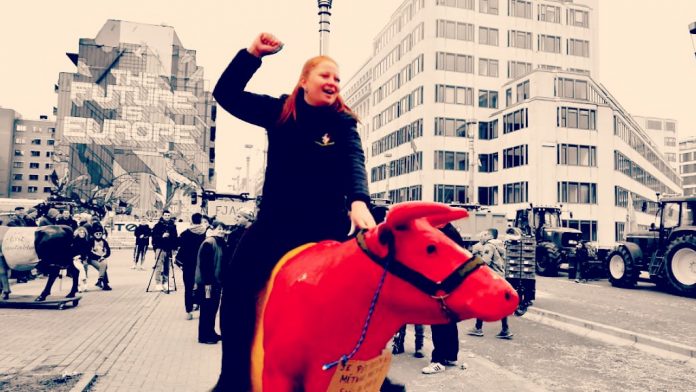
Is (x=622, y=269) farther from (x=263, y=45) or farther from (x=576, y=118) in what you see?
(x=576, y=118)

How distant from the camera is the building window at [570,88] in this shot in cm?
4375

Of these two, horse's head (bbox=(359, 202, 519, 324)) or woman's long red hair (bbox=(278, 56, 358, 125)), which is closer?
horse's head (bbox=(359, 202, 519, 324))

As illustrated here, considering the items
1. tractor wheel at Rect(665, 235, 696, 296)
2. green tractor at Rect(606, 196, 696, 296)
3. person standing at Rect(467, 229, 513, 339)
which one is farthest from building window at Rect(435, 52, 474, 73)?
person standing at Rect(467, 229, 513, 339)

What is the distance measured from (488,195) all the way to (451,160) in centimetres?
496

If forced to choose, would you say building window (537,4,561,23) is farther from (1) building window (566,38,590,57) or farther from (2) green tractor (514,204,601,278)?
(2) green tractor (514,204,601,278)

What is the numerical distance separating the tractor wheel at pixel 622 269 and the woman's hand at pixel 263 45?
18.2 meters

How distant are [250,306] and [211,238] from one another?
299 inches

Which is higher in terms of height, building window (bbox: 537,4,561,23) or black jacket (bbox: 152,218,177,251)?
building window (bbox: 537,4,561,23)

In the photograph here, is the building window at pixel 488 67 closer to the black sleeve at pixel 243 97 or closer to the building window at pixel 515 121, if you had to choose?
the building window at pixel 515 121

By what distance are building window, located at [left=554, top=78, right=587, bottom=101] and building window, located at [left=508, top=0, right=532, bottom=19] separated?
11815 mm

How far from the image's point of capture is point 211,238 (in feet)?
30.7

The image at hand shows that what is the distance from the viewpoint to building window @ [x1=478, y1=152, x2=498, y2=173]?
47.8 metres

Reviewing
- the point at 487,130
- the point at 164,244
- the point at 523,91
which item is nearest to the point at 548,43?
the point at 523,91

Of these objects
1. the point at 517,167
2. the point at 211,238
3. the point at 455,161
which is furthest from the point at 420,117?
the point at 211,238
